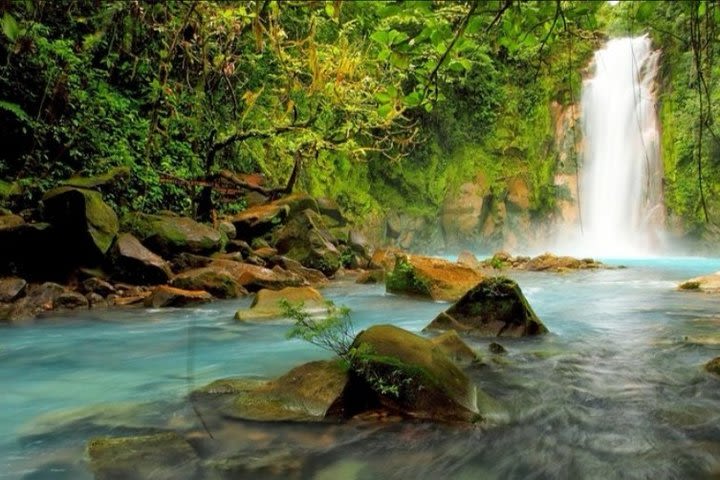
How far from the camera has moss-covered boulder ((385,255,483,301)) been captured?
8336 millimetres

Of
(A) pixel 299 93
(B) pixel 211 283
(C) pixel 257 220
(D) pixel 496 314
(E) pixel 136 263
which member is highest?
(A) pixel 299 93

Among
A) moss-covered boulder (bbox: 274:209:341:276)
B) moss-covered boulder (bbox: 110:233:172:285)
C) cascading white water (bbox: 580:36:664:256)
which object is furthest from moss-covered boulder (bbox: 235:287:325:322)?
cascading white water (bbox: 580:36:664:256)

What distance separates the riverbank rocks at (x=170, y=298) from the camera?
7188mm

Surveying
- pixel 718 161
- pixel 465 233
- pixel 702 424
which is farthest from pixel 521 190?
pixel 702 424

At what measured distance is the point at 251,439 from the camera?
109 inches

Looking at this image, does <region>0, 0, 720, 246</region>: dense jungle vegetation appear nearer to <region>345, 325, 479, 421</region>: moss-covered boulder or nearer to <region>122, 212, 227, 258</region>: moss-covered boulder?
<region>122, 212, 227, 258</region>: moss-covered boulder

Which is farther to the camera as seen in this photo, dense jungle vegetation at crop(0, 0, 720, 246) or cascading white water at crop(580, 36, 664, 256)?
cascading white water at crop(580, 36, 664, 256)

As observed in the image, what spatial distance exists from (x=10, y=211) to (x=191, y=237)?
268cm

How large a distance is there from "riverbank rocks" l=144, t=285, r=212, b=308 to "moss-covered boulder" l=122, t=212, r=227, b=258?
4.51 ft

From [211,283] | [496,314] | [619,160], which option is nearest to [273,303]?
[211,283]

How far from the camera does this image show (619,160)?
21.3 m

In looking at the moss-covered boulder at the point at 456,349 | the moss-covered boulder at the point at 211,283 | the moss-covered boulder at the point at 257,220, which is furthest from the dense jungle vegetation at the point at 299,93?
the moss-covered boulder at the point at 456,349

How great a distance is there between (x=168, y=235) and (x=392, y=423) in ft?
22.3

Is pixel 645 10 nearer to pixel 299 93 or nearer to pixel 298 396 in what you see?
pixel 298 396
